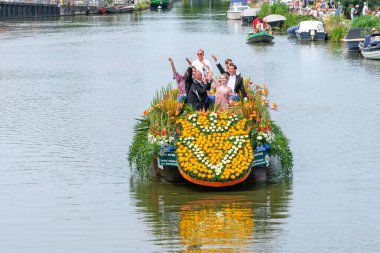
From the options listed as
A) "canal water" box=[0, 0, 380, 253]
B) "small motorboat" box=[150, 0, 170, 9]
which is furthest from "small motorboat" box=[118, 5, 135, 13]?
"canal water" box=[0, 0, 380, 253]

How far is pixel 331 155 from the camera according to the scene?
85.3ft

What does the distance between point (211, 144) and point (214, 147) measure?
0.28ft

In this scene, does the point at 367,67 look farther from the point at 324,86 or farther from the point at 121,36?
the point at 121,36

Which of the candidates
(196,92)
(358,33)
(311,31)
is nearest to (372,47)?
(358,33)

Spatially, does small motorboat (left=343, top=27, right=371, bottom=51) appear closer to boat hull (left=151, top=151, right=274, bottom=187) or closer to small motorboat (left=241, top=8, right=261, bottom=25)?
boat hull (left=151, top=151, right=274, bottom=187)

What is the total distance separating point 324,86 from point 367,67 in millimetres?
7808

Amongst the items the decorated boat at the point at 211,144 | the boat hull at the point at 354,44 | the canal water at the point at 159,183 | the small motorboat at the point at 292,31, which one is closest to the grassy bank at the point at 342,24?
the boat hull at the point at 354,44

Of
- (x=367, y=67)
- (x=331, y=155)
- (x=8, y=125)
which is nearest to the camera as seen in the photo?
(x=331, y=155)

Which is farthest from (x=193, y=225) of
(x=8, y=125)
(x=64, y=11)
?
(x=64, y=11)

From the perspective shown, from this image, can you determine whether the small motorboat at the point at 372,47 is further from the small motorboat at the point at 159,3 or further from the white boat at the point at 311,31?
the small motorboat at the point at 159,3

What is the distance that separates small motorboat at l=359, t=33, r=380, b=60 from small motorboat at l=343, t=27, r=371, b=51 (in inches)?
191

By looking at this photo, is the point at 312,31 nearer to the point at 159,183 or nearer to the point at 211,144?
the point at 159,183

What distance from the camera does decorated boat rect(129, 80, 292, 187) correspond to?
20.4m

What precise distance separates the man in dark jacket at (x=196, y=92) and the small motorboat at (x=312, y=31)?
49.0 m
